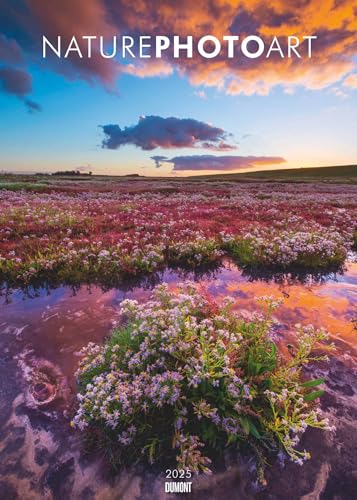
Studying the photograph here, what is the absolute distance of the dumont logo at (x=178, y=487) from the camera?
2748 mm

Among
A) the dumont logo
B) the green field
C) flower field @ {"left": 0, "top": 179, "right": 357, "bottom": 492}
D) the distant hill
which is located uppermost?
the distant hill

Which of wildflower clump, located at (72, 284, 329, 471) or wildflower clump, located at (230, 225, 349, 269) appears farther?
wildflower clump, located at (230, 225, 349, 269)

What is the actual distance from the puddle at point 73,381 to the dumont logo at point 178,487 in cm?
7

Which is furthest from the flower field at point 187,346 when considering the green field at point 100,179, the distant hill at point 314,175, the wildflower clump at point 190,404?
the distant hill at point 314,175

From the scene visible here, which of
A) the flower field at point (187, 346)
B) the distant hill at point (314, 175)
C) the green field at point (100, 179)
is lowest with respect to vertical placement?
the flower field at point (187, 346)

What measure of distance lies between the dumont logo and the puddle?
0.25ft

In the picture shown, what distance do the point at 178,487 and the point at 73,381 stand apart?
6.97 ft

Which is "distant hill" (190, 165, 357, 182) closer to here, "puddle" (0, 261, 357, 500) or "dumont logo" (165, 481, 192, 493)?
"puddle" (0, 261, 357, 500)

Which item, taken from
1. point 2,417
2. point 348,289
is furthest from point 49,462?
point 348,289

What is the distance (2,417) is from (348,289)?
8151 millimetres

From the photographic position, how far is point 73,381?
4082mm

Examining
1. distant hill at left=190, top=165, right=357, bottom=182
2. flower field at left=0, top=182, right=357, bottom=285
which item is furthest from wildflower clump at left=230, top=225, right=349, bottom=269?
distant hill at left=190, top=165, right=357, bottom=182

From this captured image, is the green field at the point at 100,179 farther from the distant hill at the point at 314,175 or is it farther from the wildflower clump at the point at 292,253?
the wildflower clump at the point at 292,253

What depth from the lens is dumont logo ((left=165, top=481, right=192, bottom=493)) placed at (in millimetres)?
2748
